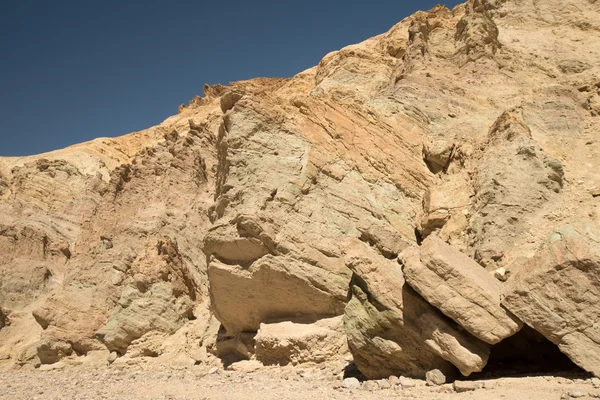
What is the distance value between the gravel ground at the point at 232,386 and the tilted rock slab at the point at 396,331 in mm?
360

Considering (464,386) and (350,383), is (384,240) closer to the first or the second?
(350,383)

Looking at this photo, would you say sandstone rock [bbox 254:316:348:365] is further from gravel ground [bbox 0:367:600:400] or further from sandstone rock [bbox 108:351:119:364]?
sandstone rock [bbox 108:351:119:364]

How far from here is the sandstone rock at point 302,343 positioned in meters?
8.27

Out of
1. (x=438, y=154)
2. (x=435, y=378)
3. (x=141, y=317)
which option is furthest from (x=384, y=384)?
(x=141, y=317)

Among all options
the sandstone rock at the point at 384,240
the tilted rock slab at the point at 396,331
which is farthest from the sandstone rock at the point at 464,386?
the sandstone rock at the point at 384,240

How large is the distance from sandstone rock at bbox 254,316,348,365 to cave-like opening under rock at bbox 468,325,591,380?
2514mm

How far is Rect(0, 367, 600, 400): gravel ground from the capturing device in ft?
17.3

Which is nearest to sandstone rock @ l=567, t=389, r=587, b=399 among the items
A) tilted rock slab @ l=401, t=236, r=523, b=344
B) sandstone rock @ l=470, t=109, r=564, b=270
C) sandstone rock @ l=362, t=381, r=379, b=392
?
tilted rock slab @ l=401, t=236, r=523, b=344

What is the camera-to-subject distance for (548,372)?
235 inches

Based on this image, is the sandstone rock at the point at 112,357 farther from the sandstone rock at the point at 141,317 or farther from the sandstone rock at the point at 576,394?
the sandstone rock at the point at 576,394

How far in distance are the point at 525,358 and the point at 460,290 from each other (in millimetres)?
1964

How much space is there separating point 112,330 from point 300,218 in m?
5.84

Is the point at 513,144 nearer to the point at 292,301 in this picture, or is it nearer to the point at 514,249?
the point at 514,249

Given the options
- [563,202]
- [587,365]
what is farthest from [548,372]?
[563,202]
